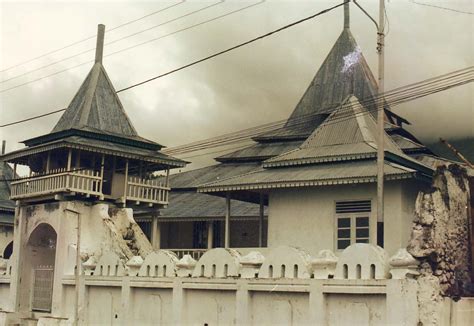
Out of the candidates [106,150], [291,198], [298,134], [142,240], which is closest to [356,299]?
[291,198]

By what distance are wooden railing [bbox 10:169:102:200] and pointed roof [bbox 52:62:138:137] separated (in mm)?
2797

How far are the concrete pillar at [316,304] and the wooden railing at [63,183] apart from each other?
11.3m

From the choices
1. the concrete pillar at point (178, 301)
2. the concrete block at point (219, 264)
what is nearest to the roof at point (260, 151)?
the concrete pillar at point (178, 301)

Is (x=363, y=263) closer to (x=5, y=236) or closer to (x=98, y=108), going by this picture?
(x=98, y=108)

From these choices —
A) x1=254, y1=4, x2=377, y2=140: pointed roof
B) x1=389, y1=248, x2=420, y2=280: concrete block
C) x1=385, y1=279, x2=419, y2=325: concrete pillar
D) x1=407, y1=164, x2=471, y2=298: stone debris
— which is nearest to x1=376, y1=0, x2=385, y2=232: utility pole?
x1=407, y1=164, x2=471, y2=298: stone debris

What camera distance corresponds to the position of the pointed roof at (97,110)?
27.5m

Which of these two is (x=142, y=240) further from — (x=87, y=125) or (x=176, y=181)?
(x=176, y=181)

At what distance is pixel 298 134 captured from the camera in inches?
1284

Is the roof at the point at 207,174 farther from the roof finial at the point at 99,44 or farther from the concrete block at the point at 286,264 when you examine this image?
the concrete block at the point at 286,264

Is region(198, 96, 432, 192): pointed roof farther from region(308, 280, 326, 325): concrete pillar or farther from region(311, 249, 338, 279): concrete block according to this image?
region(308, 280, 326, 325): concrete pillar

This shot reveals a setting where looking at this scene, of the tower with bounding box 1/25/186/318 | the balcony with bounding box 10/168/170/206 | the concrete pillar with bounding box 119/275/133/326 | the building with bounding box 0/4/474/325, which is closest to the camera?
the building with bounding box 0/4/474/325

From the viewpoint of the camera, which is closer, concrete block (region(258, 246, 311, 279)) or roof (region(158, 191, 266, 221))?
concrete block (region(258, 246, 311, 279))

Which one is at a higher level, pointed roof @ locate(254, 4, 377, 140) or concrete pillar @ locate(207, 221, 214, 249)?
pointed roof @ locate(254, 4, 377, 140)

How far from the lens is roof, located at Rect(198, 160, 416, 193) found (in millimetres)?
19531
